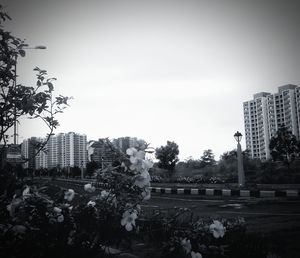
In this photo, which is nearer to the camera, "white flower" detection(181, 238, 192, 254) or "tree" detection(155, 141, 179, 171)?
"white flower" detection(181, 238, 192, 254)

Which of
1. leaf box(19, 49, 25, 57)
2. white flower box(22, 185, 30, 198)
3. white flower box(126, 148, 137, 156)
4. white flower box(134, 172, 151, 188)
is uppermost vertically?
leaf box(19, 49, 25, 57)

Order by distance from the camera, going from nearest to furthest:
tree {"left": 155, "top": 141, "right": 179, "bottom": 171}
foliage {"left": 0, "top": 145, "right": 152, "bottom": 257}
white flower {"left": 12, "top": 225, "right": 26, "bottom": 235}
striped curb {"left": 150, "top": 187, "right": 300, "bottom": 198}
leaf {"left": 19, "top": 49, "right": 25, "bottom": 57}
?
1. white flower {"left": 12, "top": 225, "right": 26, "bottom": 235}
2. foliage {"left": 0, "top": 145, "right": 152, "bottom": 257}
3. leaf {"left": 19, "top": 49, "right": 25, "bottom": 57}
4. striped curb {"left": 150, "top": 187, "right": 300, "bottom": 198}
5. tree {"left": 155, "top": 141, "right": 179, "bottom": 171}

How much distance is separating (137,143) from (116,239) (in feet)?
2.31

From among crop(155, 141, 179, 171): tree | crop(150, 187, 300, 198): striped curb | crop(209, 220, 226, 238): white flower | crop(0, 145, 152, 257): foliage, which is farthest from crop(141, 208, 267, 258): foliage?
crop(155, 141, 179, 171): tree

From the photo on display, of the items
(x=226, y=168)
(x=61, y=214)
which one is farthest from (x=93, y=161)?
(x=226, y=168)

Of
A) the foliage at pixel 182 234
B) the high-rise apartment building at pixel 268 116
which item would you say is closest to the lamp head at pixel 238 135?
the foliage at pixel 182 234

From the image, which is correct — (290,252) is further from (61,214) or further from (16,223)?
(16,223)

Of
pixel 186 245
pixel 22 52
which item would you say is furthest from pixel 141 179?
pixel 22 52

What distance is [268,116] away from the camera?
109625 millimetres

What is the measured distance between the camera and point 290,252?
14.6 feet

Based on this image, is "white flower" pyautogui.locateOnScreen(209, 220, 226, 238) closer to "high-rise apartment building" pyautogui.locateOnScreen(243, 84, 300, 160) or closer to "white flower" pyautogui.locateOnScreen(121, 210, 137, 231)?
"white flower" pyautogui.locateOnScreen(121, 210, 137, 231)

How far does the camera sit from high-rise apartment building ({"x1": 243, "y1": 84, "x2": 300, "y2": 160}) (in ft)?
335

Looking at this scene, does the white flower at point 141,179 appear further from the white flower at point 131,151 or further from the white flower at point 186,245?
the white flower at point 186,245

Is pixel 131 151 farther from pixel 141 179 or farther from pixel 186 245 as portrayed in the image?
pixel 186 245
